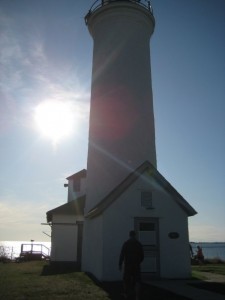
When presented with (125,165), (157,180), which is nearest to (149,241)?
(157,180)

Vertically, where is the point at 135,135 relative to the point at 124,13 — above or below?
below

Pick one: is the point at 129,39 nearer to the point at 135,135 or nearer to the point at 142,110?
the point at 142,110

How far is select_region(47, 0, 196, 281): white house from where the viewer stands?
15.6 meters

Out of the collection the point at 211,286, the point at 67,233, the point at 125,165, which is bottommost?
the point at 211,286

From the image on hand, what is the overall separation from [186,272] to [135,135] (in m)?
7.09

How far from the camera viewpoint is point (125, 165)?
741 inches

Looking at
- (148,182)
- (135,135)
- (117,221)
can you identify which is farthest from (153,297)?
(135,135)

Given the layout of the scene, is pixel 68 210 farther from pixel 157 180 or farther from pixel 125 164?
pixel 157 180

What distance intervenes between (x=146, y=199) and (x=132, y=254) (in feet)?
17.9

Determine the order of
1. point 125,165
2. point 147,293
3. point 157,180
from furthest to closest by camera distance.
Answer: point 125,165 < point 157,180 < point 147,293

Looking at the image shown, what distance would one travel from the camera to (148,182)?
53.5 feet

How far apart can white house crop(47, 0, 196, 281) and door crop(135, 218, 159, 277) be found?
0.13ft

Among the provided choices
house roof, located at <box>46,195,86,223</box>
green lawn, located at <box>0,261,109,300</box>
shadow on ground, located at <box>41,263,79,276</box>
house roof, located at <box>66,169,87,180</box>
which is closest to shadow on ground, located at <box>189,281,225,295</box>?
green lawn, located at <box>0,261,109,300</box>

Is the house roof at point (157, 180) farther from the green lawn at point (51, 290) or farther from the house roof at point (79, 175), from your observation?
the house roof at point (79, 175)
